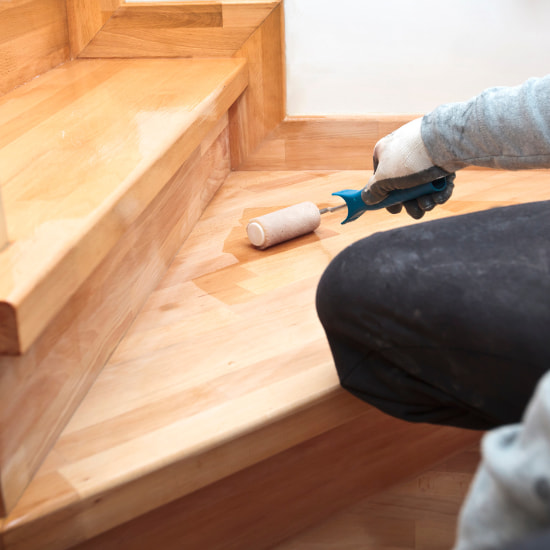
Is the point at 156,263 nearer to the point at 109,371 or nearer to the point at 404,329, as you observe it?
the point at 109,371

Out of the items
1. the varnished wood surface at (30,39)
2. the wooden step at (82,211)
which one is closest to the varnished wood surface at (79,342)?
the wooden step at (82,211)

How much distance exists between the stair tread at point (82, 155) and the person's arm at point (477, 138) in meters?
0.33

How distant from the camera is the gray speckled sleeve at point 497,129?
0.77m

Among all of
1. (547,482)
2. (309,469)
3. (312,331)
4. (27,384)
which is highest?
(547,482)

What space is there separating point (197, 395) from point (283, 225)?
0.44m

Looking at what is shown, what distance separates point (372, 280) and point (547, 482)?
0.34 meters

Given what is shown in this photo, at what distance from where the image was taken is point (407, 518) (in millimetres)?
994

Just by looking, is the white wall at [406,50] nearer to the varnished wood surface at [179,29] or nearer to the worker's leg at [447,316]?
the varnished wood surface at [179,29]

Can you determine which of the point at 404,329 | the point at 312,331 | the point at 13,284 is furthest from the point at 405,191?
the point at 13,284

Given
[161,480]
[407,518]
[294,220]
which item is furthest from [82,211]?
[407,518]

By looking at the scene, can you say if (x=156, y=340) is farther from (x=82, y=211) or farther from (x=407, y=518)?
(x=407, y=518)

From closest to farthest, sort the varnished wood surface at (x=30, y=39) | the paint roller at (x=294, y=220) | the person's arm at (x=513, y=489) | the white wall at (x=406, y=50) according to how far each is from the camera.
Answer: the person's arm at (x=513, y=489) → the paint roller at (x=294, y=220) → the varnished wood surface at (x=30, y=39) → the white wall at (x=406, y=50)

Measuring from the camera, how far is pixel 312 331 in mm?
951

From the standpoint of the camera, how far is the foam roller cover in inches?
45.9
